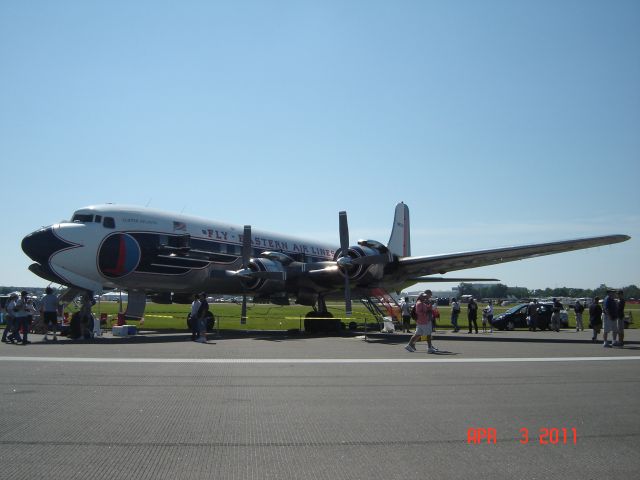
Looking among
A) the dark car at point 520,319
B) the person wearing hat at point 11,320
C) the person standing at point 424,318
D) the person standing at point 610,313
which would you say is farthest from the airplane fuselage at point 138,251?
the dark car at point 520,319

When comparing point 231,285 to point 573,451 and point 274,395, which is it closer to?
point 274,395

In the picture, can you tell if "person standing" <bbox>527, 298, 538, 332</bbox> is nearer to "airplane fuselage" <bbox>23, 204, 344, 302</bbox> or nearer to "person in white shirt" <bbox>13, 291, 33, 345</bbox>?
"airplane fuselage" <bbox>23, 204, 344, 302</bbox>

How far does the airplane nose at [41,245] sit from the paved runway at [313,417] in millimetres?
6044

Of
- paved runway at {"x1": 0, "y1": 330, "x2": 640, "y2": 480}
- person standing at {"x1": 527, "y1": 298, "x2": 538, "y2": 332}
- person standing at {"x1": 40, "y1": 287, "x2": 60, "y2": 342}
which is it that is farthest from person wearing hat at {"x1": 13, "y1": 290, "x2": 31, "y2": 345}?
person standing at {"x1": 527, "y1": 298, "x2": 538, "y2": 332}

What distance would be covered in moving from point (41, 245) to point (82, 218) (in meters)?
1.62

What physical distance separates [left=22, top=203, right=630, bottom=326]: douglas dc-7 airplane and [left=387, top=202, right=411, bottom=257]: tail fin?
220 inches

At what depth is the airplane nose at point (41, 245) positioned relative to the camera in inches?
691

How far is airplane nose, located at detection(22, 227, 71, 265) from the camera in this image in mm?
17547

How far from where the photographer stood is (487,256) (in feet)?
66.8

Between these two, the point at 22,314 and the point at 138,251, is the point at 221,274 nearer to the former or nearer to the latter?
the point at 138,251

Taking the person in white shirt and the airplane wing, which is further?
the airplane wing

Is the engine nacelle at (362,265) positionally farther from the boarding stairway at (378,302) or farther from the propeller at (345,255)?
the boarding stairway at (378,302)

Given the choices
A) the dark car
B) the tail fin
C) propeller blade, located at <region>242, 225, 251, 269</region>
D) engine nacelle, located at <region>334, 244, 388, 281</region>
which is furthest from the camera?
the dark car

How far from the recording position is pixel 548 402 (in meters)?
7.81
